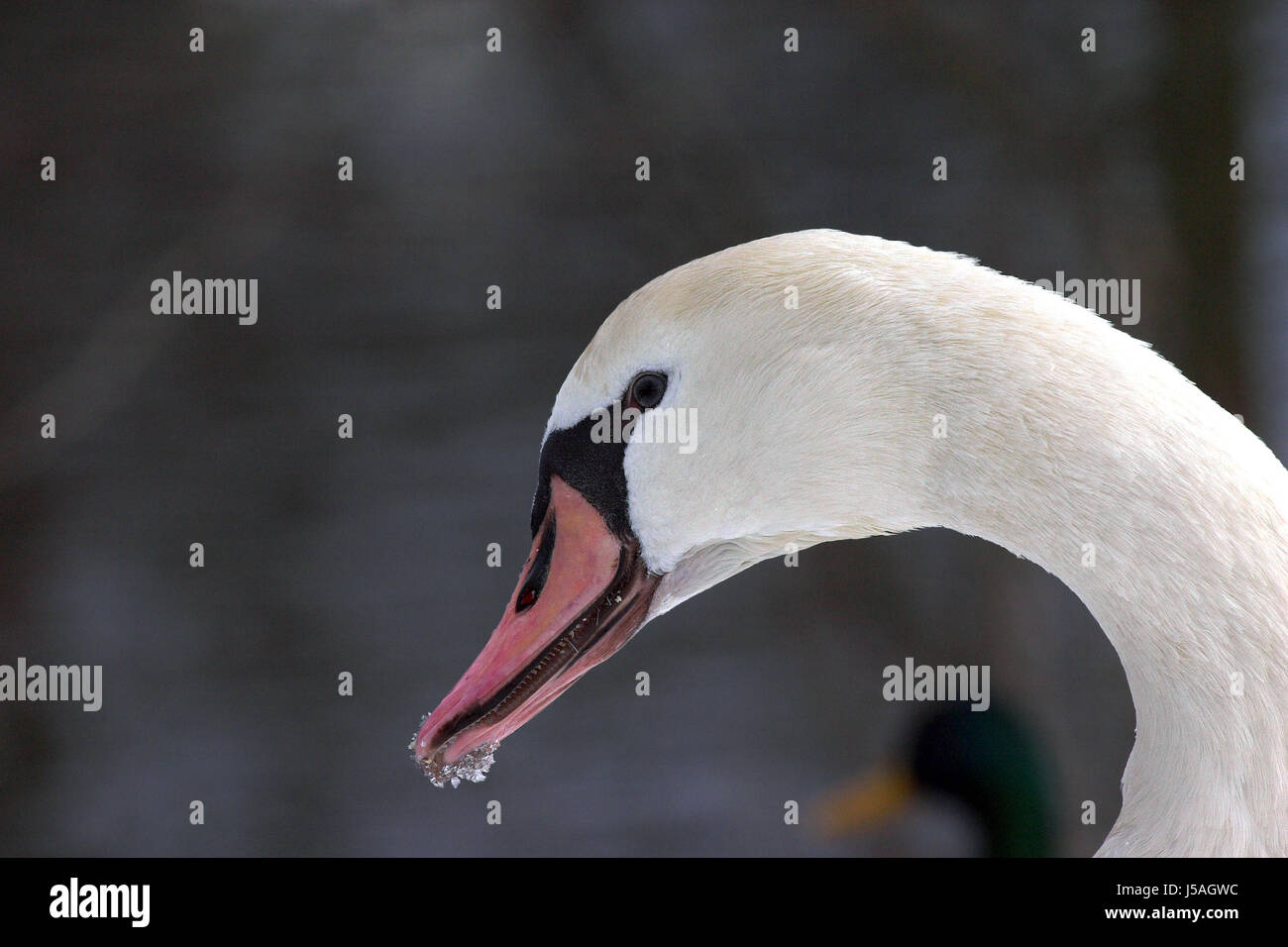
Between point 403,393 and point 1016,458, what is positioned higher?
point 403,393

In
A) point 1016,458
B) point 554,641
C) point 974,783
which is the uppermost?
point 1016,458

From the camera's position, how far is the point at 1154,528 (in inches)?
29.5

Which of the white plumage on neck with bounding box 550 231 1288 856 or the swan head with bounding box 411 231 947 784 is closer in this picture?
the white plumage on neck with bounding box 550 231 1288 856

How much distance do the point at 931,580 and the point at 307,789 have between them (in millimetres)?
1676

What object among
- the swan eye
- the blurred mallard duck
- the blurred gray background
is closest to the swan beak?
the swan eye

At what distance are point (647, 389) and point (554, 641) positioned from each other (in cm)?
24

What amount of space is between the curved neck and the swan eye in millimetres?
215

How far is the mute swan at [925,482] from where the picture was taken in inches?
29.2

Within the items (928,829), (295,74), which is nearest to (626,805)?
(928,829)

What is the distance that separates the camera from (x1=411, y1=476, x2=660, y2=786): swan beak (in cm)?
100

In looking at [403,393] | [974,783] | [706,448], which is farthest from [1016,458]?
[403,393]

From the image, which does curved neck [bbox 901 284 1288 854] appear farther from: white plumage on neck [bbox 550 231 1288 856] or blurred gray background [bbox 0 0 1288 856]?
blurred gray background [bbox 0 0 1288 856]

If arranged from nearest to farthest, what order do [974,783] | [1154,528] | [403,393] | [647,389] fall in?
[1154,528]
[647,389]
[974,783]
[403,393]

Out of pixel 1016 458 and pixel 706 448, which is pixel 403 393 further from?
pixel 1016 458
